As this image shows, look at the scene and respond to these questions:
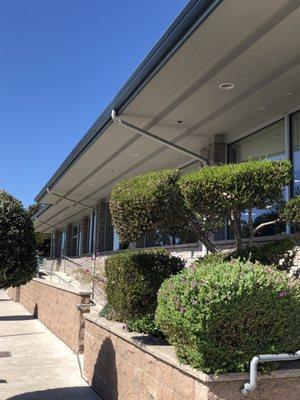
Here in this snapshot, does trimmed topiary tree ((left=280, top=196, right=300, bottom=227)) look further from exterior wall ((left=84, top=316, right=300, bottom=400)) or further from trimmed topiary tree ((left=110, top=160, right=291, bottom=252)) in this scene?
exterior wall ((left=84, top=316, right=300, bottom=400))

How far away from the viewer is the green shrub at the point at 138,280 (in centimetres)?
722

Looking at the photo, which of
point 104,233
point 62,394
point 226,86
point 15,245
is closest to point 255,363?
point 15,245

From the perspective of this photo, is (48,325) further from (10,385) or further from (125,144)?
(10,385)

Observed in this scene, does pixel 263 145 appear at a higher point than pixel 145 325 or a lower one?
higher

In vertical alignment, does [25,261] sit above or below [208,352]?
above

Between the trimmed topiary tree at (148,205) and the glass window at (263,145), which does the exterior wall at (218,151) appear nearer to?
the glass window at (263,145)

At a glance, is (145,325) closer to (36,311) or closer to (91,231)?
(36,311)

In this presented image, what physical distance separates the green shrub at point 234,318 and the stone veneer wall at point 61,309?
654cm

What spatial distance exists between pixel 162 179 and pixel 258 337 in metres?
2.69

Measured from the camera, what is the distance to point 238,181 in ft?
20.6

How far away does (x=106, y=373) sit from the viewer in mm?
7723

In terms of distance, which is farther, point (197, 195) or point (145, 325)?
point (145, 325)

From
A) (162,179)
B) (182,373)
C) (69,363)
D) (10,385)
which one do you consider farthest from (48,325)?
(182,373)

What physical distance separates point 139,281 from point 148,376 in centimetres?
155
